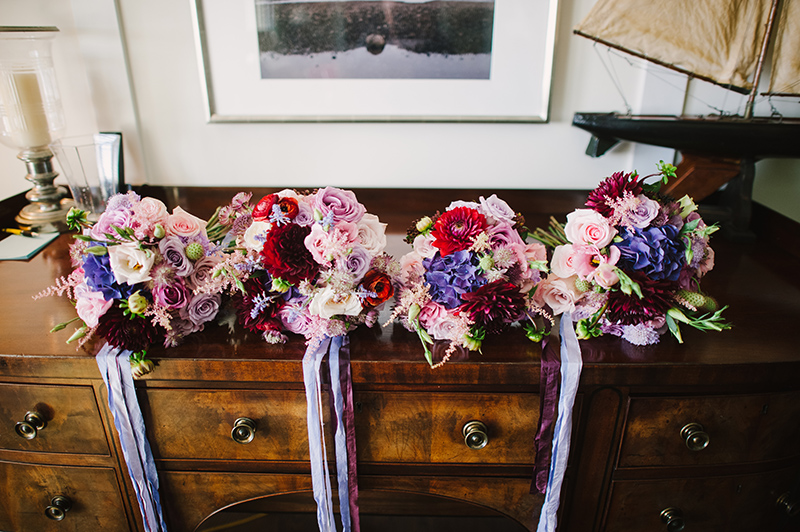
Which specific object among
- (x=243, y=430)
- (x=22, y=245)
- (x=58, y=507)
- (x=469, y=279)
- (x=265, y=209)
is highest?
(x=265, y=209)

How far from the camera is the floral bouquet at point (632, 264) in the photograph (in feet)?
2.69

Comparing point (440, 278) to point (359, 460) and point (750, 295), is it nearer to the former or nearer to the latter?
point (359, 460)

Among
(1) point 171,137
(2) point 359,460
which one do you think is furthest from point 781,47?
(1) point 171,137

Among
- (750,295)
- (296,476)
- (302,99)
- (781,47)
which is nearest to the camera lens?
(296,476)

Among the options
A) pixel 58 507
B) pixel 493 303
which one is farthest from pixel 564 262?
pixel 58 507

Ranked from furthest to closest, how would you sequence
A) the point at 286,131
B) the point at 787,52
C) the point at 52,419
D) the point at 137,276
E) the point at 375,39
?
the point at 286,131 → the point at 375,39 → the point at 787,52 → the point at 52,419 → the point at 137,276

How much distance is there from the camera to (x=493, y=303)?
2.61 feet

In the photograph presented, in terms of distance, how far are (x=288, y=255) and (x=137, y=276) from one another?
25cm

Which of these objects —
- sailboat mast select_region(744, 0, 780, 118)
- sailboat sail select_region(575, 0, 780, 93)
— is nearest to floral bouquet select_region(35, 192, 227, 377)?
sailboat sail select_region(575, 0, 780, 93)

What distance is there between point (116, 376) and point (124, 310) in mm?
117

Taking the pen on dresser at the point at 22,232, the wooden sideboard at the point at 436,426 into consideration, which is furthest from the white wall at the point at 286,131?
the wooden sideboard at the point at 436,426

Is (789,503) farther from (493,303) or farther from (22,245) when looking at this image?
(22,245)

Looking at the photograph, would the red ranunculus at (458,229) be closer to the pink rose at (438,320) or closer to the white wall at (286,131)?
the pink rose at (438,320)

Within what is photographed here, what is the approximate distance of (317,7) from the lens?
1.30 metres
